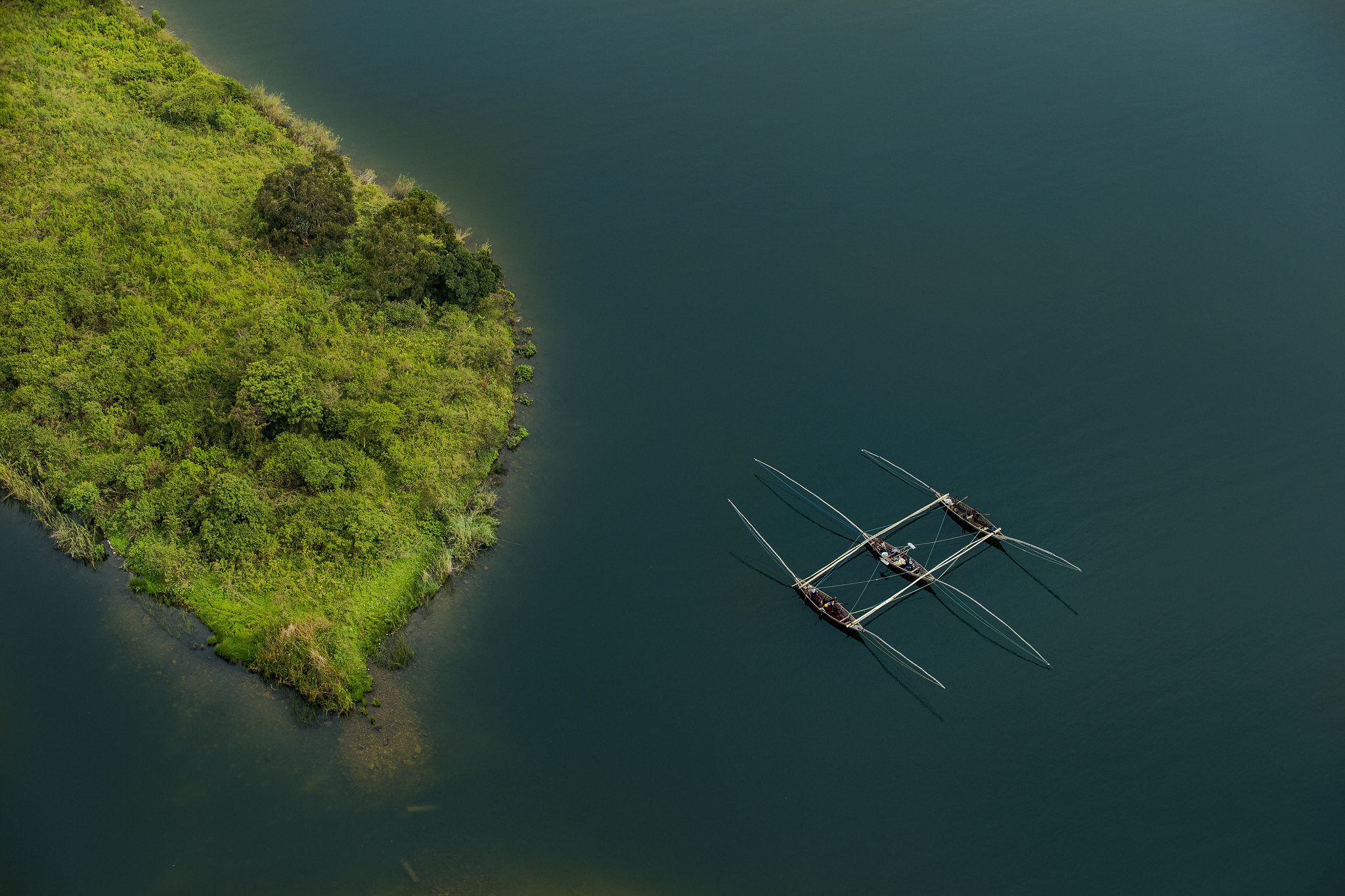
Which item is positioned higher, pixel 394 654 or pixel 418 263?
pixel 418 263

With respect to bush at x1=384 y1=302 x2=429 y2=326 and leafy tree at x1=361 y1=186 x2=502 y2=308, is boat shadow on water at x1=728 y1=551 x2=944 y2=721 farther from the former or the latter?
bush at x1=384 y1=302 x2=429 y2=326

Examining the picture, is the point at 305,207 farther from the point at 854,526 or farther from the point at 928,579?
the point at 928,579

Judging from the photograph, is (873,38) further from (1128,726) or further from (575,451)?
(1128,726)

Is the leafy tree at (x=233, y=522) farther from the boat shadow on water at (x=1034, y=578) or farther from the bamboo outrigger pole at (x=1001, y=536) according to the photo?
the boat shadow on water at (x=1034, y=578)

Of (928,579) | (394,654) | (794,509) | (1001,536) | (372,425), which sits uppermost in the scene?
(1001,536)

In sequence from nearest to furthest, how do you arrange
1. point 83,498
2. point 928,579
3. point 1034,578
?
1. point 928,579
2. point 1034,578
3. point 83,498

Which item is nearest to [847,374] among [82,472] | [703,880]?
[703,880]

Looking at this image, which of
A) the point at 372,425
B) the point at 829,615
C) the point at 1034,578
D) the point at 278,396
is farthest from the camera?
the point at 372,425

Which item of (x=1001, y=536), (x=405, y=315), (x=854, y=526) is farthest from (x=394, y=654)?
(x=1001, y=536)
